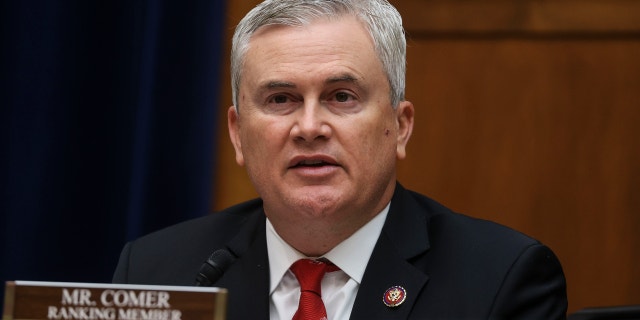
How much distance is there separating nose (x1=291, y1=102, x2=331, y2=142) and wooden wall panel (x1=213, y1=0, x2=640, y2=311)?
124cm

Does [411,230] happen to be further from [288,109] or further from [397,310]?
[288,109]

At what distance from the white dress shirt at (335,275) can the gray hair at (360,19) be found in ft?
1.19

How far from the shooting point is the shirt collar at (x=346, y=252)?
8.27ft

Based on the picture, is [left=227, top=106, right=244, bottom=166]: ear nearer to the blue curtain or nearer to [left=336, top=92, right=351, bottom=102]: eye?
[left=336, top=92, right=351, bottom=102]: eye

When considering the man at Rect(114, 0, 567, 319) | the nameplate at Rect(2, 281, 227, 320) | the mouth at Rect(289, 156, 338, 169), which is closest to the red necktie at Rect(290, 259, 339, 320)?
the man at Rect(114, 0, 567, 319)

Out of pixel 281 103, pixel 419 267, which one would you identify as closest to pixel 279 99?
pixel 281 103

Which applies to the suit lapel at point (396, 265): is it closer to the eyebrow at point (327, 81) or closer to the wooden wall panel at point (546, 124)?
the eyebrow at point (327, 81)

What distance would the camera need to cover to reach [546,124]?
3496 mm

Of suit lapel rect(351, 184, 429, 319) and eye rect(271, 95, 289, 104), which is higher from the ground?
eye rect(271, 95, 289, 104)

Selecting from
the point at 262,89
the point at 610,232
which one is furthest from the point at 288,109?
the point at 610,232

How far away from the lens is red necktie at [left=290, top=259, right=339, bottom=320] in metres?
2.39

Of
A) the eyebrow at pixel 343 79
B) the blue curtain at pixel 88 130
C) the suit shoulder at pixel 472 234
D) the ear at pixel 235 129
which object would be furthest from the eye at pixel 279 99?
the blue curtain at pixel 88 130

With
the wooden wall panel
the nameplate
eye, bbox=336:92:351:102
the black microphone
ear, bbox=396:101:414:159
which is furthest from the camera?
the wooden wall panel

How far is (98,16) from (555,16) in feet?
5.36
